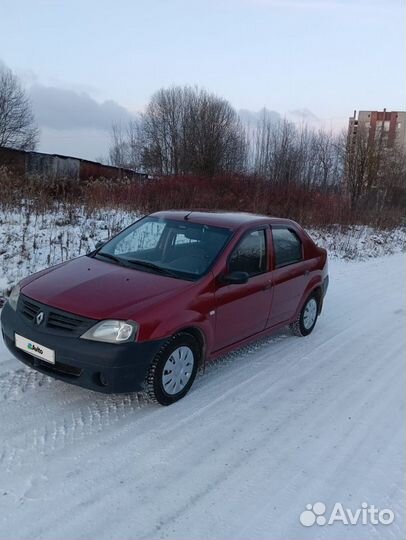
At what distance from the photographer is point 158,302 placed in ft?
12.3

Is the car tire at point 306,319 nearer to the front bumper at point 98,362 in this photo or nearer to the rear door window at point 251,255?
the rear door window at point 251,255

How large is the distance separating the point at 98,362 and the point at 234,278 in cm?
152

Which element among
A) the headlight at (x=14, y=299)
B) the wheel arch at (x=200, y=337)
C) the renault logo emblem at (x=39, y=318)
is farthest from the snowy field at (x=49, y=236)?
the wheel arch at (x=200, y=337)

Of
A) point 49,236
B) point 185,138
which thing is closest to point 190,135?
point 185,138

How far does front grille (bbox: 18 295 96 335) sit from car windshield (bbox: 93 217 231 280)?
99cm

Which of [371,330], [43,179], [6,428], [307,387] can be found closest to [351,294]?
[371,330]

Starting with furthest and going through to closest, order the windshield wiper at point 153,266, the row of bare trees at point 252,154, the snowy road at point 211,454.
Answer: the row of bare trees at point 252,154
the windshield wiper at point 153,266
the snowy road at point 211,454

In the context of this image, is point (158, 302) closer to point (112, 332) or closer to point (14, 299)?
point (112, 332)

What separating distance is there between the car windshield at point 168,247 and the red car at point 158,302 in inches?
0.4

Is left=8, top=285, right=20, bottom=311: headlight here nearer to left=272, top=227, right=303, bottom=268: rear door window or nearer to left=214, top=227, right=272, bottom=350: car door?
left=214, top=227, right=272, bottom=350: car door

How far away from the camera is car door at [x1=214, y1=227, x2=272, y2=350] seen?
437 centimetres

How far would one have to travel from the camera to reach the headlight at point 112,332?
11.5 ft

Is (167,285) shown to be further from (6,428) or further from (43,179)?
(43,179)

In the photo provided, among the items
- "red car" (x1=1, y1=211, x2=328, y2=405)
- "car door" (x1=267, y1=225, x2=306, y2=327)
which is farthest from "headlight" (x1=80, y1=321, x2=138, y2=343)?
"car door" (x1=267, y1=225, x2=306, y2=327)
